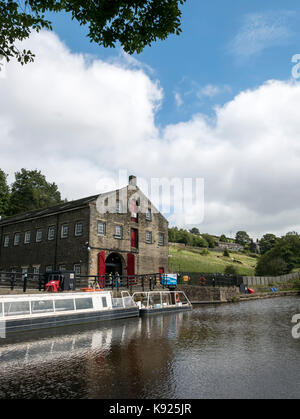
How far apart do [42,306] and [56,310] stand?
808 millimetres

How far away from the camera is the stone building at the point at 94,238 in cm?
2973

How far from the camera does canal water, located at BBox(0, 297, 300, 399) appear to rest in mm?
7426

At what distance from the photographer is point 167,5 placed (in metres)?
7.67

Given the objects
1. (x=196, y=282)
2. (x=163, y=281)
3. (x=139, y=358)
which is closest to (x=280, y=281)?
(x=196, y=282)

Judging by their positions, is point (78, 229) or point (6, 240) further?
point (6, 240)

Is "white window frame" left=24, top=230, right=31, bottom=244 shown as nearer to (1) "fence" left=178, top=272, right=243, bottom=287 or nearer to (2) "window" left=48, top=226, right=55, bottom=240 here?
(2) "window" left=48, top=226, right=55, bottom=240

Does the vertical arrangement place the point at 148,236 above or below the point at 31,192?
below

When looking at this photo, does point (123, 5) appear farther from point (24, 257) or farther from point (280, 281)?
point (280, 281)

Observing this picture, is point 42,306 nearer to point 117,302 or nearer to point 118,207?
point 117,302

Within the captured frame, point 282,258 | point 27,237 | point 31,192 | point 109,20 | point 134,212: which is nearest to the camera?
point 109,20

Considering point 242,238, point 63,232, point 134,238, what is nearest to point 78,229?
point 63,232

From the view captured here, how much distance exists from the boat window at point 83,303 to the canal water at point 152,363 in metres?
1.63

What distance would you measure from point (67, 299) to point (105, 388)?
10.5 meters

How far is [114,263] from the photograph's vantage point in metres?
33.2
